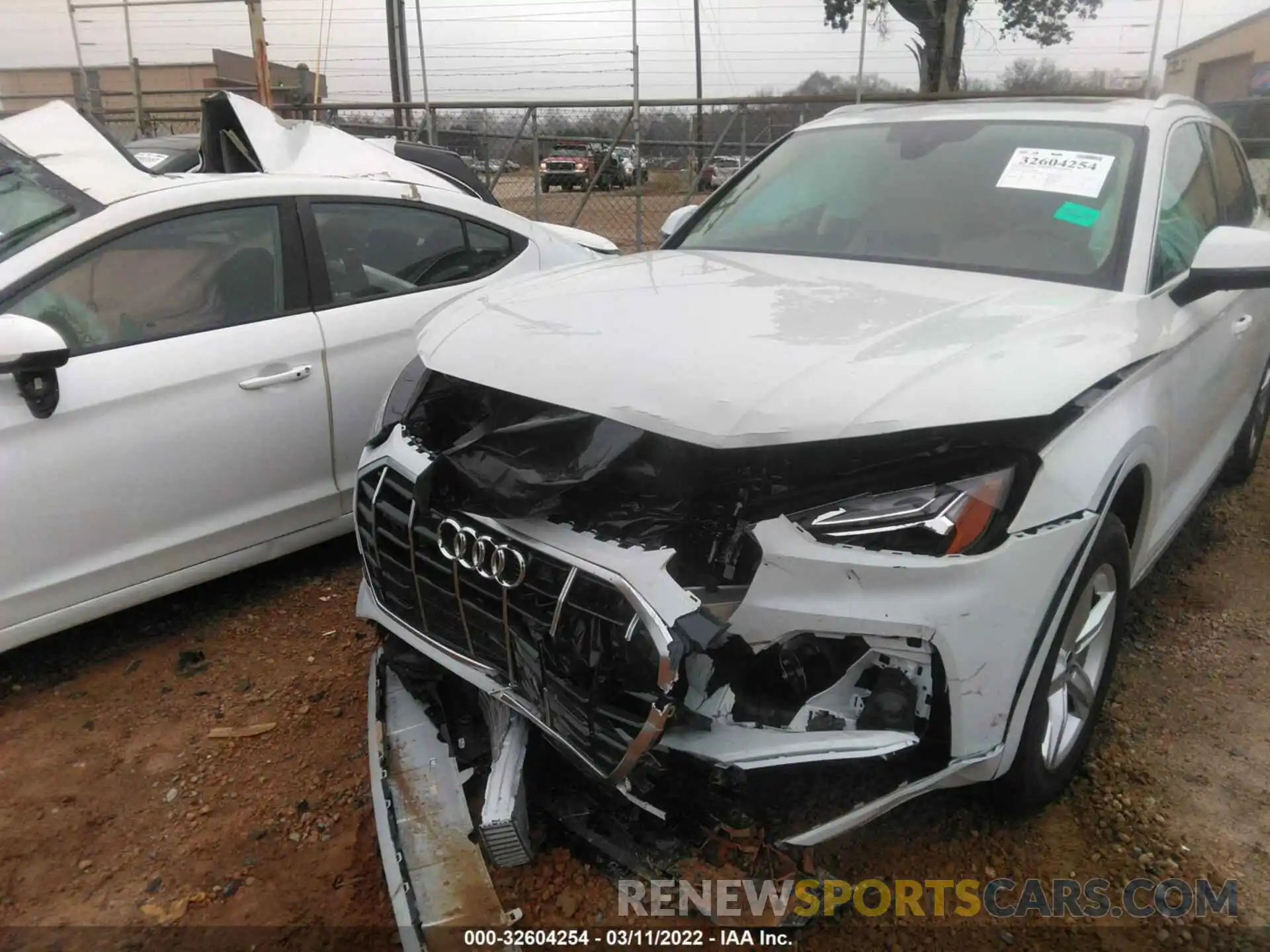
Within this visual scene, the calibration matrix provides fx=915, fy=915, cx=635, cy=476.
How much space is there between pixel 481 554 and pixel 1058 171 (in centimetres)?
218

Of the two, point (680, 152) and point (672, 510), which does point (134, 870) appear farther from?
point (680, 152)

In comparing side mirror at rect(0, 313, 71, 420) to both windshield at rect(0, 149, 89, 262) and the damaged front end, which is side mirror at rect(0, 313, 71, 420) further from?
the damaged front end

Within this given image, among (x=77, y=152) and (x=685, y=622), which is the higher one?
(x=77, y=152)

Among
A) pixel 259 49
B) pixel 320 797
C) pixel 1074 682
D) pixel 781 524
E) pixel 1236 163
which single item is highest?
→ pixel 259 49

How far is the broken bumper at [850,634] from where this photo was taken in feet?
5.69

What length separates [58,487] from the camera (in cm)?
272

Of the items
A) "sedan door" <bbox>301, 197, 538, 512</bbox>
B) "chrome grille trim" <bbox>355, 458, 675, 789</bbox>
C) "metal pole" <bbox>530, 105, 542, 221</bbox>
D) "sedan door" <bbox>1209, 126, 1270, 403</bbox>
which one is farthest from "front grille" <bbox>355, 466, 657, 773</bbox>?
"metal pole" <bbox>530, 105, 542, 221</bbox>

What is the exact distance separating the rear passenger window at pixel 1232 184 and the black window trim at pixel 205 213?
346 cm

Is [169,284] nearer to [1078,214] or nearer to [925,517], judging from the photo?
[925,517]

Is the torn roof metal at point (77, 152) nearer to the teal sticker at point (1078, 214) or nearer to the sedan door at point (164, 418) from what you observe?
the sedan door at point (164, 418)

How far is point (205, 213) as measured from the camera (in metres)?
3.15

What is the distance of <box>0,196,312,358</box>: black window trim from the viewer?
108 inches

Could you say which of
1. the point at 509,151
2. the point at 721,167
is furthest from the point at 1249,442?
the point at 509,151

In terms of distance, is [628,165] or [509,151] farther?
[509,151]
